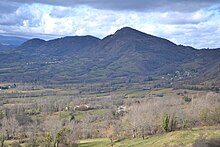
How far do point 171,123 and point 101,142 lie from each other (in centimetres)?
2168

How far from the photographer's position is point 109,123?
144875 mm

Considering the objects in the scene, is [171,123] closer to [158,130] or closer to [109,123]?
[158,130]

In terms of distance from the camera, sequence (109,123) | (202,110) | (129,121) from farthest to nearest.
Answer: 1. (109,123)
2. (129,121)
3. (202,110)

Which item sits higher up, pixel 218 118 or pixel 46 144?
pixel 218 118

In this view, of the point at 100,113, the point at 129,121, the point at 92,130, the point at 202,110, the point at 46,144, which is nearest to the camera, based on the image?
the point at 46,144

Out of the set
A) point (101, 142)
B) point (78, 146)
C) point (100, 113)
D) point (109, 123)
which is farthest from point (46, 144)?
point (100, 113)

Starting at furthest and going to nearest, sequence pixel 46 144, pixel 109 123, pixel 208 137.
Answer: pixel 109 123
pixel 46 144
pixel 208 137

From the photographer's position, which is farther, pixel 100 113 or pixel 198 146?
pixel 100 113

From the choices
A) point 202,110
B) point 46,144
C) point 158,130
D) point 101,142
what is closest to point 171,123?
point 158,130

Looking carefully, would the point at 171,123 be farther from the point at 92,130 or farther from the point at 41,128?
the point at 41,128

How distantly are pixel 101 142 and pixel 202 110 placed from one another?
112 ft

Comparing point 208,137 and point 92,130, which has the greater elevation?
point 208,137

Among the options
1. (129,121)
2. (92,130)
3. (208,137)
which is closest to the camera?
(208,137)

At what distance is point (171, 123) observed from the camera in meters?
106
